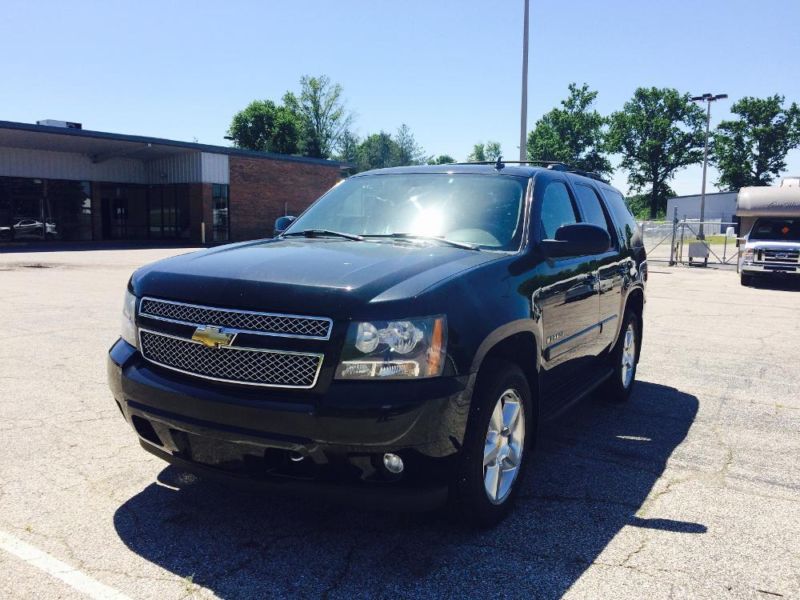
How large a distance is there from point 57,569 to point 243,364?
1.19 m

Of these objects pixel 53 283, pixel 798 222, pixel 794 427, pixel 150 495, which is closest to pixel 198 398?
pixel 150 495

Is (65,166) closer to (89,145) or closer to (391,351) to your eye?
(89,145)

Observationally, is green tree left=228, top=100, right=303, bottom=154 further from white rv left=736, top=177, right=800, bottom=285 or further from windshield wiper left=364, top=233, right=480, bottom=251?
windshield wiper left=364, top=233, right=480, bottom=251

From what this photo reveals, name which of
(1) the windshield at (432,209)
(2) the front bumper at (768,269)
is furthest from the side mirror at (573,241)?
(2) the front bumper at (768,269)

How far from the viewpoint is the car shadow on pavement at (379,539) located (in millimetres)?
2805

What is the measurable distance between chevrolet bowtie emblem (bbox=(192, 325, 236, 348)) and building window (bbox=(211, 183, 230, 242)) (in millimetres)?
33169

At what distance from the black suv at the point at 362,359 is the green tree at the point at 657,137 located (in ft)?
290

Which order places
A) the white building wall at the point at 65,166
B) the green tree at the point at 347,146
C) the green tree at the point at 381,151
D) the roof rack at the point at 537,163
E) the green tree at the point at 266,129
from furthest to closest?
1. the green tree at the point at 381,151
2. the green tree at the point at 347,146
3. the green tree at the point at 266,129
4. the white building wall at the point at 65,166
5. the roof rack at the point at 537,163

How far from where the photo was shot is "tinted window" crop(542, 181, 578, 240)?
13.8 feet

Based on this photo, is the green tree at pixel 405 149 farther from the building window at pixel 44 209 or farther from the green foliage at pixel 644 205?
the building window at pixel 44 209

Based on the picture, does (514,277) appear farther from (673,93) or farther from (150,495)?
(673,93)

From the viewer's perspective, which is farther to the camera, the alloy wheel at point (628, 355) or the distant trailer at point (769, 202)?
the distant trailer at point (769, 202)

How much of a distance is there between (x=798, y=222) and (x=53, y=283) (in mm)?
19062

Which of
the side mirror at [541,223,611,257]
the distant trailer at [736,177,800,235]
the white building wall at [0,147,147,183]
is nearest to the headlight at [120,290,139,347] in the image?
the side mirror at [541,223,611,257]
